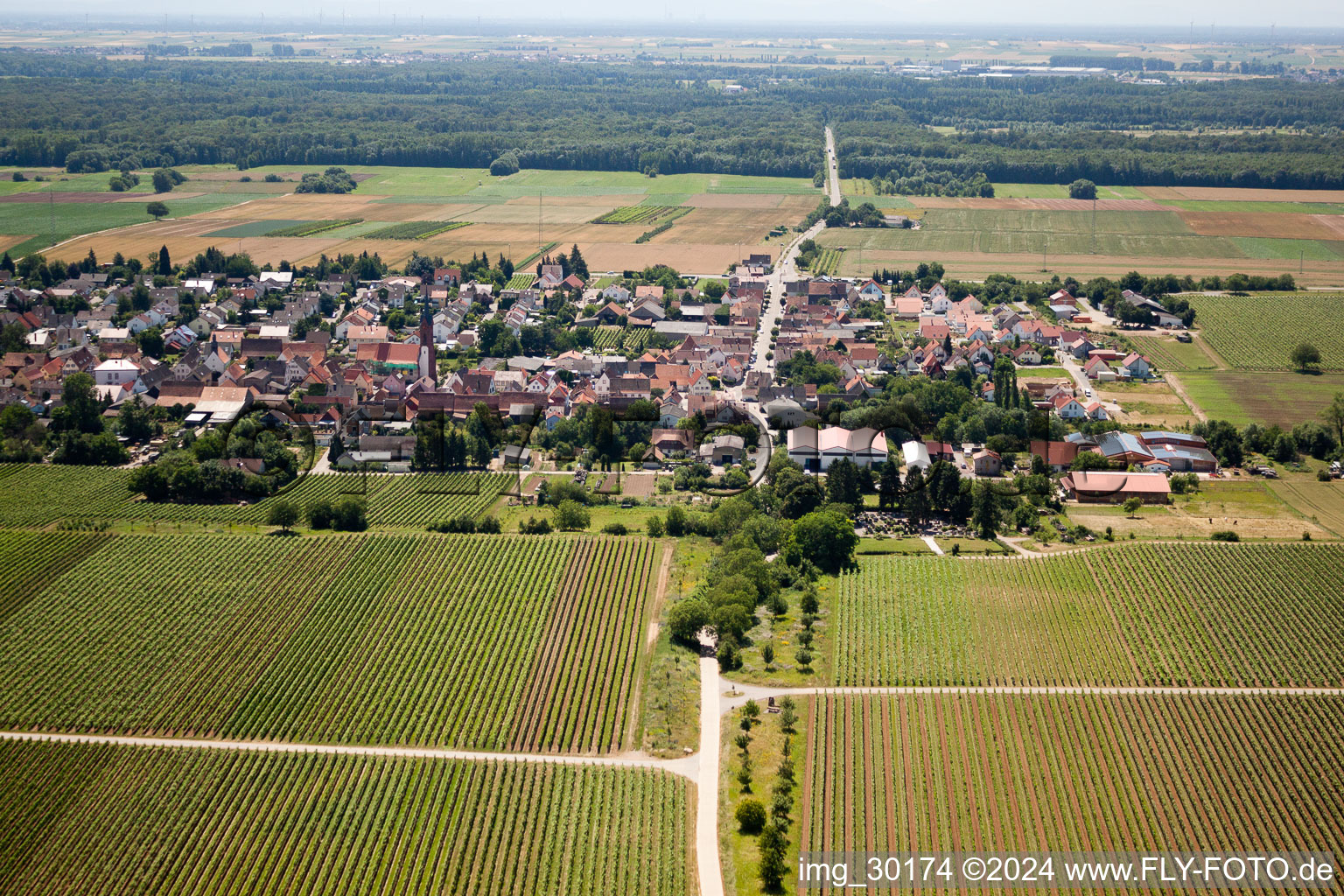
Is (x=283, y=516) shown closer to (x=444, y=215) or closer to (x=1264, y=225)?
(x=444, y=215)

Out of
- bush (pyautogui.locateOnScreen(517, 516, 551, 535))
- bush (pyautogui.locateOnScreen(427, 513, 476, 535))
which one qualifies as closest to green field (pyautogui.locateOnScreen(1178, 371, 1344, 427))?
bush (pyautogui.locateOnScreen(517, 516, 551, 535))

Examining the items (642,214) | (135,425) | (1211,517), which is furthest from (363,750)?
(642,214)

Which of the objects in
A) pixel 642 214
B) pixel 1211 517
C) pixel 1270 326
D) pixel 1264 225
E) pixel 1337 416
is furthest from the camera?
pixel 642 214

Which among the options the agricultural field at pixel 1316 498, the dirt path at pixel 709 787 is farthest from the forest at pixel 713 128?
the dirt path at pixel 709 787

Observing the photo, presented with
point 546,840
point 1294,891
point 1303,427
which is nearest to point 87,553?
point 546,840

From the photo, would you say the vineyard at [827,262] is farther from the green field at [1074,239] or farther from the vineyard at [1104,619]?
the vineyard at [1104,619]

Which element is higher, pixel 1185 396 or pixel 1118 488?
pixel 1185 396

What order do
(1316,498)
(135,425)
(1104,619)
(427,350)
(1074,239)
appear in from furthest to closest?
(1074,239)
(427,350)
(135,425)
(1316,498)
(1104,619)
